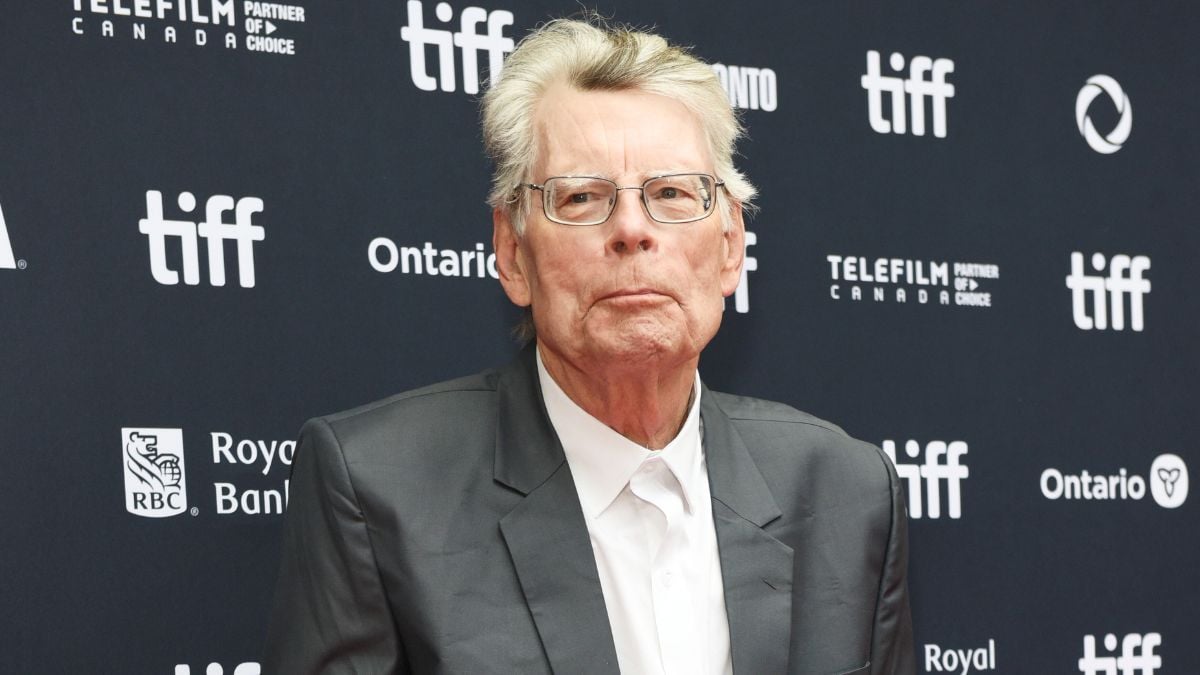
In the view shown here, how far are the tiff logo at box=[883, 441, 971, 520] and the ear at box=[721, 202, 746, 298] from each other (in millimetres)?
825

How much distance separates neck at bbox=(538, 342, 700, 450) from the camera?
1.88 metres

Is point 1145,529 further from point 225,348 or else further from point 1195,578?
point 225,348

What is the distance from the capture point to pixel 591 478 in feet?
6.21

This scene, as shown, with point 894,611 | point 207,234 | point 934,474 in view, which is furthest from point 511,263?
point 934,474

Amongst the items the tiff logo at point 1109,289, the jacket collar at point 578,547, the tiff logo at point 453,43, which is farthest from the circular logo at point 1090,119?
the jacket collar at point 578,547

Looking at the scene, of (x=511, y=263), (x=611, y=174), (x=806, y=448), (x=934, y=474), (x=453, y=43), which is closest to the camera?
(x=611, y=174)

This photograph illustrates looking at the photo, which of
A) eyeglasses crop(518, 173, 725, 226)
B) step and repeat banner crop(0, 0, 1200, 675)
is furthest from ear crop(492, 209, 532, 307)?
step and repeat banner crop(0, 0, 1200, 675)

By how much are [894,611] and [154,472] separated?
3.76 ft

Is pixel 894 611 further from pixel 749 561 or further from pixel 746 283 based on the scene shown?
pixel 746 283

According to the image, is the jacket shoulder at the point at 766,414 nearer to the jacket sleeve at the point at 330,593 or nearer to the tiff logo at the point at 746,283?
the tiff logo at the point at 746,283

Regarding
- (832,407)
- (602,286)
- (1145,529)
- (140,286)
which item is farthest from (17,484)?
(1145,529)

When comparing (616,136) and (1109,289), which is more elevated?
(616,136)

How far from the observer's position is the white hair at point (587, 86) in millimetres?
1882

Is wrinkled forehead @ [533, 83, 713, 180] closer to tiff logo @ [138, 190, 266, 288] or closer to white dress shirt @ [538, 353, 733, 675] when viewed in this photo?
white dress shirt @ [538, 353, 733, 675]
